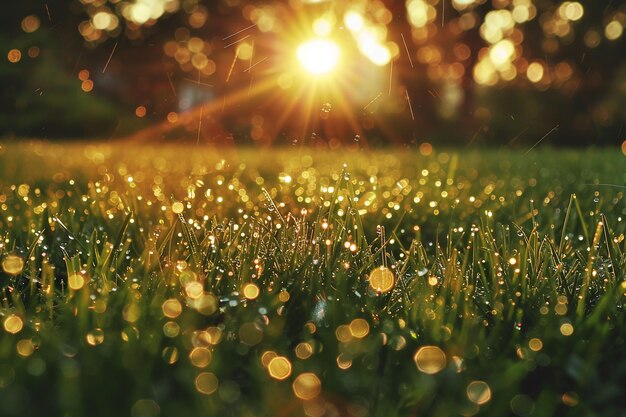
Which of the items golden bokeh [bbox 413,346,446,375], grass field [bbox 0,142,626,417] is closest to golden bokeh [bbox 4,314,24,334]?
grass field [bbox 0,142,626,417]

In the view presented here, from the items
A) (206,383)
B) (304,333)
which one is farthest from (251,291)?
(206,383)

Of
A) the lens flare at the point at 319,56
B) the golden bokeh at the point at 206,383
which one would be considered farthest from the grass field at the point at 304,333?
the lens flare at the point at 319,56

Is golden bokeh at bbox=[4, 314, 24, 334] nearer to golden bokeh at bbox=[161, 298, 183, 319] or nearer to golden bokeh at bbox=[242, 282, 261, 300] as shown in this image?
golden bokeh at bbox=[161, 298, 183, 319]

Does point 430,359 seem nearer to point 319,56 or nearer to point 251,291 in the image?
point 251,291

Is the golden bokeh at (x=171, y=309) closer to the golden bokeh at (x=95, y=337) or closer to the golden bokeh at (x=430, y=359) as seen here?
the golden bokeh at (x=95, y=337)

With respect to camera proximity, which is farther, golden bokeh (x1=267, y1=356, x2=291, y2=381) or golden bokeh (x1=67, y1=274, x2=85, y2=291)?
golden bokeh (x1=67, y1=274, x2=85, y2=291)
